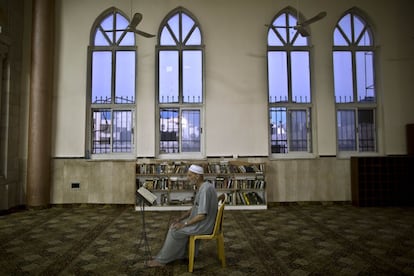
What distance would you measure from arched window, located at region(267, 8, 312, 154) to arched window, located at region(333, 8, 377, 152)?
83 centimetres

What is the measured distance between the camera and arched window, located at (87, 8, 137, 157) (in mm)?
7473

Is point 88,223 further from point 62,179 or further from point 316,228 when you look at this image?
point 316,228

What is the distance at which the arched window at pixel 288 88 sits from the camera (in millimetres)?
7590

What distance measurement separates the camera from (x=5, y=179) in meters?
6.61

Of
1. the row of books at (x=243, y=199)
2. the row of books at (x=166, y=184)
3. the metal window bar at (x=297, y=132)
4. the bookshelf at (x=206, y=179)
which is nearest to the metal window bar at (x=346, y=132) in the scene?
the metal window bar at (x=297, y=132)

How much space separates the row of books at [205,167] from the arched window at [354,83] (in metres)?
2.58

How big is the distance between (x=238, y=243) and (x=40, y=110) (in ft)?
18.6

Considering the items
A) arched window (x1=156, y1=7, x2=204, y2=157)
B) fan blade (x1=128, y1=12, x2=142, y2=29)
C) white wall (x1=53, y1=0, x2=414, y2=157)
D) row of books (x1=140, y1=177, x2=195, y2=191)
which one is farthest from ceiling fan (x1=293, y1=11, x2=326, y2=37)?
row of books (x1=140, y1=177, x2=195, y2=191)

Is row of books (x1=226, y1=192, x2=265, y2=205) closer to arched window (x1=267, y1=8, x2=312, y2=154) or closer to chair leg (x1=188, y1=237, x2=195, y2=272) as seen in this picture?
arched window (x1=267, y1=8, x2=312, y2=154)

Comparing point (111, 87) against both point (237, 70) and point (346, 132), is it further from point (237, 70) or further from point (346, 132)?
point (346, 132)

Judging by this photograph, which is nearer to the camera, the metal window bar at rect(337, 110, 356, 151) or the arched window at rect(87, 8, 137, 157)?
the arched window at rect(87, 8, 137, 157)

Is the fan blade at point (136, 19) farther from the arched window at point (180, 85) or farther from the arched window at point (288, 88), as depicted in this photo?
the arched window at point (288, 88)

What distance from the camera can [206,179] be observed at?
6.94m

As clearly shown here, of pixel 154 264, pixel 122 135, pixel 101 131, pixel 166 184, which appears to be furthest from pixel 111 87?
pixel 154 264
